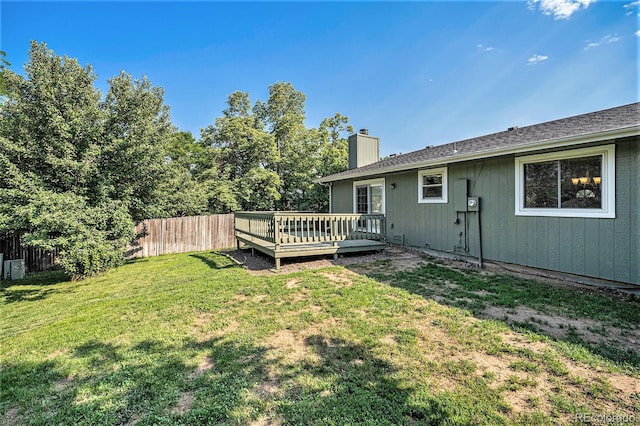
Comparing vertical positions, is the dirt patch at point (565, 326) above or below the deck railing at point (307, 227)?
below

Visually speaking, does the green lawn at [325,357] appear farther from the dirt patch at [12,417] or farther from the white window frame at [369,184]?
the white window frame at [369,184]

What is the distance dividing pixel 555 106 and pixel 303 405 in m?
12.5

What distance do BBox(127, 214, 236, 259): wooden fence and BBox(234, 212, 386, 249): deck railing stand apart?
312cm

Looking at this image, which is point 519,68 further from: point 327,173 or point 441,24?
point 327,173

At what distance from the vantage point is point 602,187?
15.9ft

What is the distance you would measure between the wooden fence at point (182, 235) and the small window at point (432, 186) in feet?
27.1

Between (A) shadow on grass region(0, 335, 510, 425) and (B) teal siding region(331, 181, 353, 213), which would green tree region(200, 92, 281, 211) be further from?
(A) shadow on grass region(0, 335, 510, 425)

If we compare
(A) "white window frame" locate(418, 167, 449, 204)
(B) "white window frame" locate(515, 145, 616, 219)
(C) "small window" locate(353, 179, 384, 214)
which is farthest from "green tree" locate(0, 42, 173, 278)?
(B) "white window frame" locate(515, 145, 616, 219)

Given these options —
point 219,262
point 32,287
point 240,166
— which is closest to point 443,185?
point 219,262

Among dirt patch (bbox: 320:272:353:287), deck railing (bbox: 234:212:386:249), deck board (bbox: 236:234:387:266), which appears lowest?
dirt patch (bbox: 320:272:353:287)

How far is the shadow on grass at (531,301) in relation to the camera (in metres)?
2.97

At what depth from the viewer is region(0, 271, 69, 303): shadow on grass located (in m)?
6.05

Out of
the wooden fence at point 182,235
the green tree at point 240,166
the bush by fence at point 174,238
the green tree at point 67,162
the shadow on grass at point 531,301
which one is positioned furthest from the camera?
the green tree at point 240,166

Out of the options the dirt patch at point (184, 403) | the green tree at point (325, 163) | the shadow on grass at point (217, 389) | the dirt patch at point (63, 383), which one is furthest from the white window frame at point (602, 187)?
the green tree at point (325, 163)
